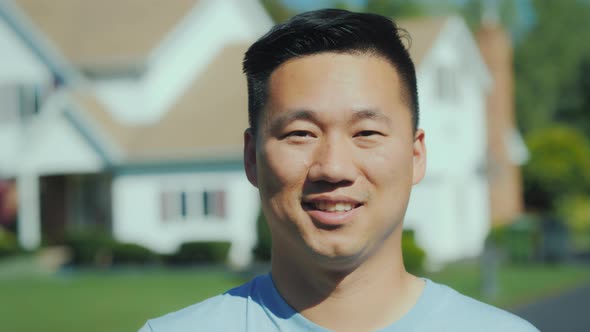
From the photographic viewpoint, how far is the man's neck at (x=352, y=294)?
2.26m

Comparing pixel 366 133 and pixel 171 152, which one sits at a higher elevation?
pixel 366 133

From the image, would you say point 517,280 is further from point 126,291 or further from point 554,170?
point 554,170

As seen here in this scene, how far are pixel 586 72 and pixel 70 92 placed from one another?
138ft

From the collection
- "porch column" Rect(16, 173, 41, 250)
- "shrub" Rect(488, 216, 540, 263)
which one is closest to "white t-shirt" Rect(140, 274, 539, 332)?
"shrub" Rect(488, 216, 540, 263)

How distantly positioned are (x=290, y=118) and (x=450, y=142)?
28.3 m

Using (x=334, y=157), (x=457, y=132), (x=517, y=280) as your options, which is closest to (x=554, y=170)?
(x=457, y=132)

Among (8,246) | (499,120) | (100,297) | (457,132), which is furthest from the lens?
(499,120)

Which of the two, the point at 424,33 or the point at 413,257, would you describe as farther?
the point at 424,33

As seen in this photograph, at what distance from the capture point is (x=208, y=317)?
91.7 inches

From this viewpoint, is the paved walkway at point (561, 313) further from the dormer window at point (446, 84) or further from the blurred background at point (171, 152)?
the dormer window at point (446, 84)

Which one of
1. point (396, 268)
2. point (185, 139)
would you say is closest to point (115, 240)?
point (185, 139)

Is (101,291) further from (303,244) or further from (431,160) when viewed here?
A: (303,244)

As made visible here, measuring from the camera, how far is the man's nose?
2143 millimetres

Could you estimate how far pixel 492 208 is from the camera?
3678 centimetres
